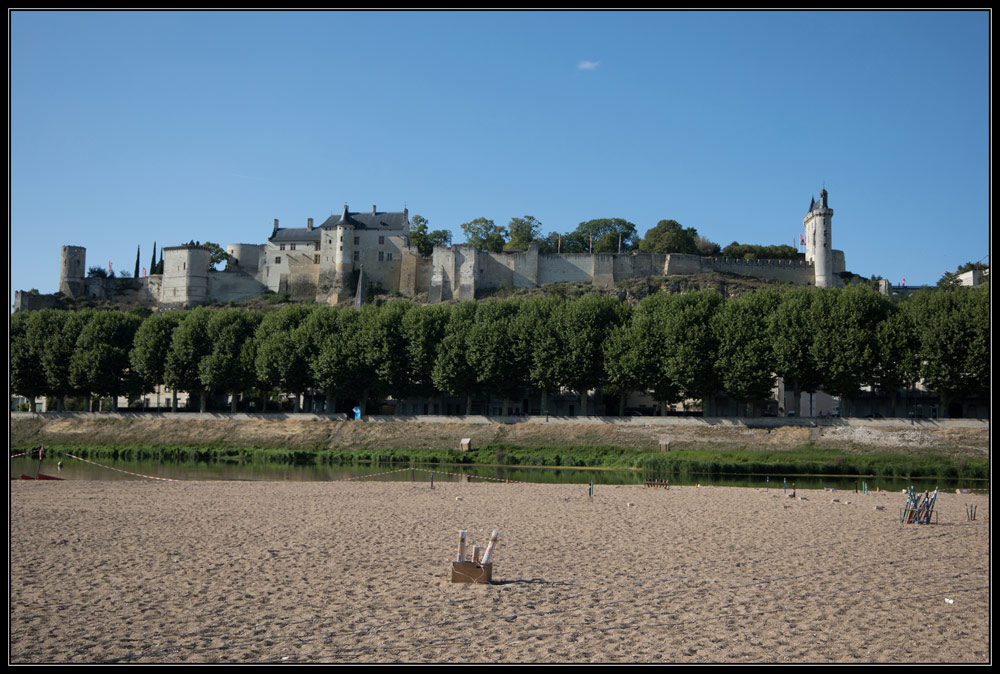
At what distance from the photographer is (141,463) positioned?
4291 cm

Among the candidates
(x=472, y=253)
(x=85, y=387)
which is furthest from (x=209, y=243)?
(x=85, y=387)

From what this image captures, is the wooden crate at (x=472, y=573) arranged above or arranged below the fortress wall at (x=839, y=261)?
below

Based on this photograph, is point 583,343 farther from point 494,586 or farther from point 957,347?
point 494,586

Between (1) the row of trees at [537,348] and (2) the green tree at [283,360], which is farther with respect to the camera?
(2) the green tree at [283,360]

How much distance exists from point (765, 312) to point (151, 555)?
141 ft

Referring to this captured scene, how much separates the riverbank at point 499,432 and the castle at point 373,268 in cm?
3655

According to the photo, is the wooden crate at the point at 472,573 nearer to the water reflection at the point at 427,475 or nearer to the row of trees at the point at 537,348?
the water reflection at the point at 427,475

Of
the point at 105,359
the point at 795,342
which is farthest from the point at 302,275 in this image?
the point at 795,342

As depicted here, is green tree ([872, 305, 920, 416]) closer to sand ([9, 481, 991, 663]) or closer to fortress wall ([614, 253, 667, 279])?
sand ([9, 481, 991, 663])

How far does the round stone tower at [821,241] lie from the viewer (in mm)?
87188

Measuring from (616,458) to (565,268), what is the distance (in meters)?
48.3

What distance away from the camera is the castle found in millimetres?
89562

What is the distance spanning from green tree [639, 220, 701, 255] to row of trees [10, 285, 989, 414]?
4016 centimetres

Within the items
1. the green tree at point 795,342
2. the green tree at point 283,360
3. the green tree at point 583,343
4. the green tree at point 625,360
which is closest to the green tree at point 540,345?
the green tree at point 583,343
